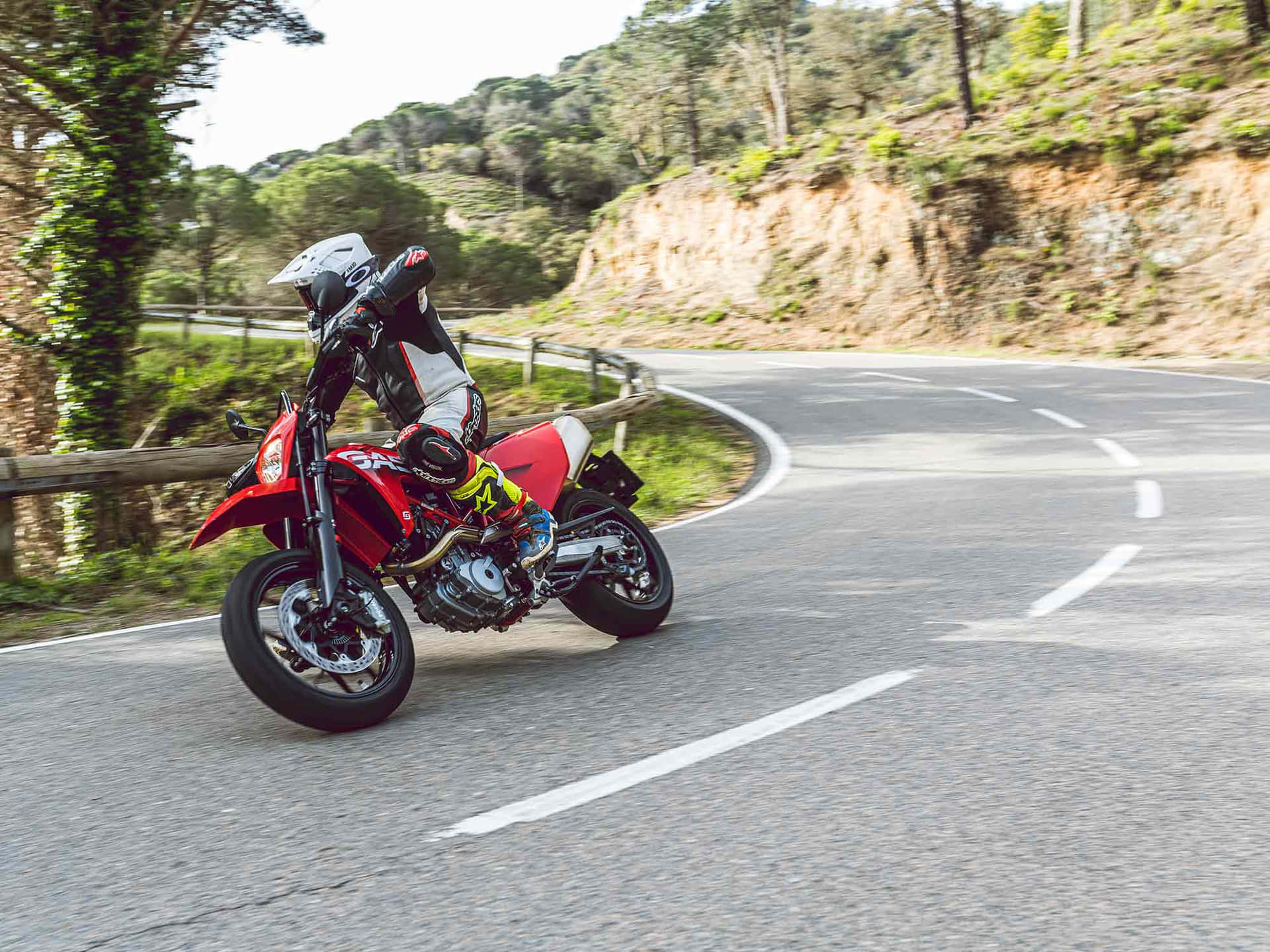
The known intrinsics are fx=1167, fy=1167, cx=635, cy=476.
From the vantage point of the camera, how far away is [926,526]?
8508mm

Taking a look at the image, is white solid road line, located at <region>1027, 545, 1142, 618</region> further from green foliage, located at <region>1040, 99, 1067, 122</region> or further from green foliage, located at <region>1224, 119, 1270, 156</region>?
green foliage, located at <region>1040, 99, 1067, 122</region>

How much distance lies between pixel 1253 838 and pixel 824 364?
2109 centimetres

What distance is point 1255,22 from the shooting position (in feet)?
94.4

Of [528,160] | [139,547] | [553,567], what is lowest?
[139,547]

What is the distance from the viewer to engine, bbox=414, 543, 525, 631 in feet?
15.6

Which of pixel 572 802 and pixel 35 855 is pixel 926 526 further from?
pixel 35 855

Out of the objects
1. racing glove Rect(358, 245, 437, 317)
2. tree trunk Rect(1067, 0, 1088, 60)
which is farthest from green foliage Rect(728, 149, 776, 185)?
racing glove Rect(358, 245, 437, 317)

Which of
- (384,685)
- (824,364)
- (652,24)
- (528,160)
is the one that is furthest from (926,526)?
(528,160)

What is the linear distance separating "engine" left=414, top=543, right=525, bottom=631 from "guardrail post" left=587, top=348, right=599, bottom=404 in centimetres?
1348

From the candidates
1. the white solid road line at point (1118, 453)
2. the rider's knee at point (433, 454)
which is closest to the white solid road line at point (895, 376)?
the white solid road line at point (1118, 453)

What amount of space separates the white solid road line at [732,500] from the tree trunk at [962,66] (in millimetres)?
16580

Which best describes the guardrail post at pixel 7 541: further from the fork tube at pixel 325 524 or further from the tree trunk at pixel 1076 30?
the tree trunk at pixel 1076 30

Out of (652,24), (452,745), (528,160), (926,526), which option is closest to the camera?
(452,745)

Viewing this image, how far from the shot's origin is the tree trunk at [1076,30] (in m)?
34.3
